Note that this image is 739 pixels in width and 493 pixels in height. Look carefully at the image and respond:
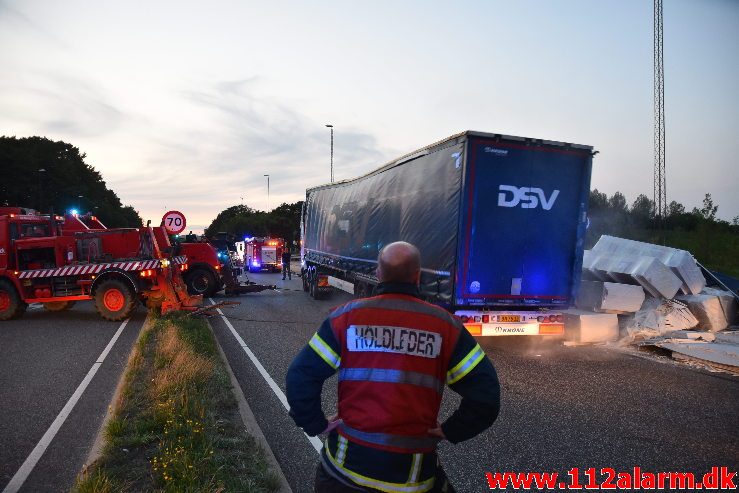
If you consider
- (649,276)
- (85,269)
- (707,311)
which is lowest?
(707,311)

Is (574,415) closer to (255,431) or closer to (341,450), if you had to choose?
(255,431)

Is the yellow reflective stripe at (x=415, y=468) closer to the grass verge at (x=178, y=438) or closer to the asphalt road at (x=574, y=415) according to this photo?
the grass verge at (x=178, y=438)

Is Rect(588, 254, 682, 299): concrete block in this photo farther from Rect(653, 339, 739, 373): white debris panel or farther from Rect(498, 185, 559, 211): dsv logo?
Rect(498, 185, 559, 211): dsv logo

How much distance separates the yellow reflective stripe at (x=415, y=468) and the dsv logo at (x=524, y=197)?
275 inches

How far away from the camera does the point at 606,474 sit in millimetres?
4465

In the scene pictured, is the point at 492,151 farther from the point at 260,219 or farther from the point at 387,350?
the point at 260,219

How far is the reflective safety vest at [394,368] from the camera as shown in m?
2.18

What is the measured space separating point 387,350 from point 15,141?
7872cm

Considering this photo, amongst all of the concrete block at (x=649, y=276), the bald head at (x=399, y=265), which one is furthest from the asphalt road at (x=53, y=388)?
the concrete block at (x=649, y=276)

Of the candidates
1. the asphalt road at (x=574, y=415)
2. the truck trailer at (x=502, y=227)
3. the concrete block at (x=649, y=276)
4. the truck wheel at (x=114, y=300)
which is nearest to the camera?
the asphalt road at (x=574, y=415)

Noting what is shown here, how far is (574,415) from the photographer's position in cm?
589

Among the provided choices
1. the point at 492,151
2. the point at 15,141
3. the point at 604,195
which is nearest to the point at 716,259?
the point at 492,151

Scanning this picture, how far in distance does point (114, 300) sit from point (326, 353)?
40.6ft

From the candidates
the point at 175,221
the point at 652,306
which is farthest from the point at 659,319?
the point at 175,221
